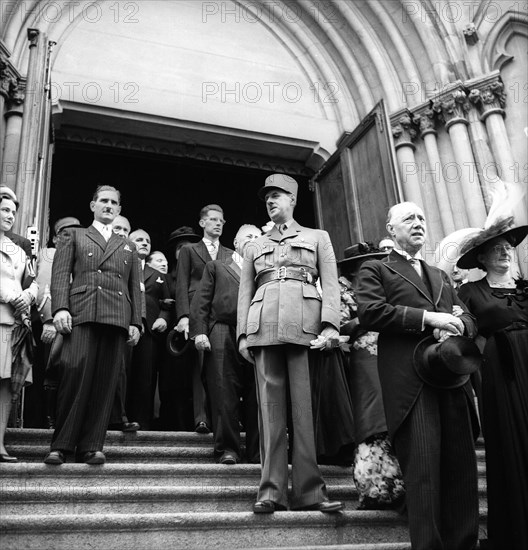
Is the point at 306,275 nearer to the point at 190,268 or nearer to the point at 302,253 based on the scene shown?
the point at 302,253

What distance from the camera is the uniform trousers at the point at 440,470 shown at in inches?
121

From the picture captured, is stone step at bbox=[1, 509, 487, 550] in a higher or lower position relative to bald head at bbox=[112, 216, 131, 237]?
lower

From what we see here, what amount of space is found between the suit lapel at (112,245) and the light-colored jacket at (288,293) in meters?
0.85

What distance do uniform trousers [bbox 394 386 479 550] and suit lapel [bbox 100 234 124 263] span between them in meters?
2.06

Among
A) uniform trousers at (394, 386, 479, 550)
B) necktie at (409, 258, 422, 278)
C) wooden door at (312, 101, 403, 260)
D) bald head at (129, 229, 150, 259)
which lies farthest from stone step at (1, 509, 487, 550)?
wooden door at (312, 101, 403, 260)

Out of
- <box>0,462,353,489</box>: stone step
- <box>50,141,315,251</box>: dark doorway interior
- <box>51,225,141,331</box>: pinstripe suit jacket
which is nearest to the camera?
<box>0,462,353,489</box>: stone step

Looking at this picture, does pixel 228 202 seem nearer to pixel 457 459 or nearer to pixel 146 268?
pixel 146 268

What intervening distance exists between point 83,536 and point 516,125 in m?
6.75

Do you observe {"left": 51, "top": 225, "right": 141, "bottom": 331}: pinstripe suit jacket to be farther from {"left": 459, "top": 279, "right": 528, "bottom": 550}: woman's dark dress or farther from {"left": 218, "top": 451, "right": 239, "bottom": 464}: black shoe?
{"left": 459, "top": 279, "right": 528, "bottom": 550}: woman's dark dress

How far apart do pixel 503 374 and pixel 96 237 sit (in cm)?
250

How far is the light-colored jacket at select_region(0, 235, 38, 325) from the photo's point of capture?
160 inches

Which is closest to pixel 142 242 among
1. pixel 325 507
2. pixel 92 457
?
pixel 92 457

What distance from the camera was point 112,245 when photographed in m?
4.40

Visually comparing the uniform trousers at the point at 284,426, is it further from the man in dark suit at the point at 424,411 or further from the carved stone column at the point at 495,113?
the carved stone column at the point at 495,113
